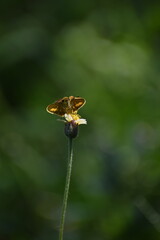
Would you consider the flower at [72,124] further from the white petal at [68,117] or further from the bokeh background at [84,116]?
the bokeh background at [84,116]

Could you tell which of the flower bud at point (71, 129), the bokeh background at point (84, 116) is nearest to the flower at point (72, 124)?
the flower bud at point (71, 129)

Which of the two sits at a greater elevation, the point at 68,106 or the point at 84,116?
the point at 84,116

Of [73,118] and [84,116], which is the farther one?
[84,116]

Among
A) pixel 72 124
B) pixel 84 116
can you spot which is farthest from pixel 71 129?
pixel 84 116

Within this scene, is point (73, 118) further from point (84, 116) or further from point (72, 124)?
point (84, 116)

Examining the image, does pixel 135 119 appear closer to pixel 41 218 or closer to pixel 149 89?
pixel 149 89

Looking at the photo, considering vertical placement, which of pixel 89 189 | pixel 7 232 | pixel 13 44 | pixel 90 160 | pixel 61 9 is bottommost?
pixel 7 232

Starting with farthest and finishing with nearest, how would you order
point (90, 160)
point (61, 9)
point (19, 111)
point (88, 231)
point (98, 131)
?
point (61, 9)
point (19, 111)
point (98, 131)
point (90, 160)
point (88, 231)

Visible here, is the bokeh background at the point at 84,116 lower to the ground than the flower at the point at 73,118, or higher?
higher

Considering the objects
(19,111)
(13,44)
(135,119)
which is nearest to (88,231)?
(135,119)
